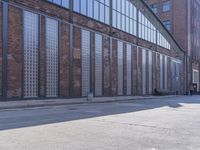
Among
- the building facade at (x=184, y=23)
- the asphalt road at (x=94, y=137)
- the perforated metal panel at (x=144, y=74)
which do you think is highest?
the building facade at (x=184, y=23)

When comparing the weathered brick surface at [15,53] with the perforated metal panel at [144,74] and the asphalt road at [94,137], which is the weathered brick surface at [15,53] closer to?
the asphalt road at [94,137]

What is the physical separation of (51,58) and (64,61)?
1.89 meters

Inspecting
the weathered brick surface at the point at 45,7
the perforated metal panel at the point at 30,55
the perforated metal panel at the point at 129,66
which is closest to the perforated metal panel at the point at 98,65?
the weathered brick surface at the point at 45,7

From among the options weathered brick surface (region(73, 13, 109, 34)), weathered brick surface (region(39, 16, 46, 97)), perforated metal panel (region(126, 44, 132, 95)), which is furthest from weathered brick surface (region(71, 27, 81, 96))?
perforated metal panel (region(126, 44, 132, 95))

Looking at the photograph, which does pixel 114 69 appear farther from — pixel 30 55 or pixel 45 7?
pixel 30 55

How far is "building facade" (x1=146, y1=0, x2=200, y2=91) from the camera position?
220 ft

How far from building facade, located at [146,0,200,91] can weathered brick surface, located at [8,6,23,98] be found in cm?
4842

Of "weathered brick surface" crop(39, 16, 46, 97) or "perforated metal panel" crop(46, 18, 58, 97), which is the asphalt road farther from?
"perforated metal panel" crop(46, 18, 58, 97)

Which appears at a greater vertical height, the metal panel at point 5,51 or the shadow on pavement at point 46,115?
the metal panel at point 5,51

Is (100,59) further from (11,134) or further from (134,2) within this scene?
(11,134)

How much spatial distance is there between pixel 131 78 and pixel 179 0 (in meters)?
32.6

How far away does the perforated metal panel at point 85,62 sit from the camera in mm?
31697

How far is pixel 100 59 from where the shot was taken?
1374 inches

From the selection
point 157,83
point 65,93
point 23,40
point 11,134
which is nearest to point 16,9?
point 23,40
